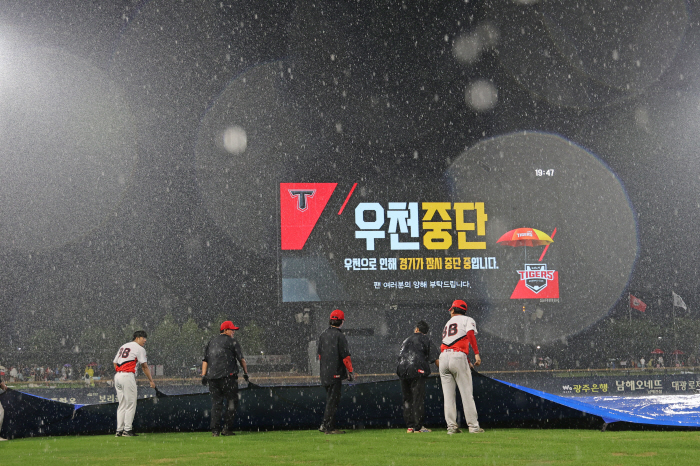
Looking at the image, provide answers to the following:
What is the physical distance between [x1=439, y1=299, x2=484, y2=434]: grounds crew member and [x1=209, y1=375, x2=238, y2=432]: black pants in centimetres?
311

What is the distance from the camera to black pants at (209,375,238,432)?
10172 millimetres

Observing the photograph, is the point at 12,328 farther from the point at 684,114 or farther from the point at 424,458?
the point at 424,458

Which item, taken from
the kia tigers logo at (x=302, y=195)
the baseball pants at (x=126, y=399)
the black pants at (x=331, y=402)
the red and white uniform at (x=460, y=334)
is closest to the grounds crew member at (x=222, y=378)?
the baseball pants at (x=126, y=399)

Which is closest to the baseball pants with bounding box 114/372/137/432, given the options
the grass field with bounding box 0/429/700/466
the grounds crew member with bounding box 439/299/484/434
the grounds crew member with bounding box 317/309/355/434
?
the grass field with bounding box 0/429/700/466

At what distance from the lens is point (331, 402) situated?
388 inches

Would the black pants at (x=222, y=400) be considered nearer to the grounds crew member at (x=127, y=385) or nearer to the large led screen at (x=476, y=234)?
the grounds crew member at (x=127, y=385)

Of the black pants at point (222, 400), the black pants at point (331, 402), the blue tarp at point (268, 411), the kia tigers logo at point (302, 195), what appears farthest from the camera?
the kia tigers logo at point (302, 195)

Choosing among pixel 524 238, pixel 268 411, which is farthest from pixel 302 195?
pixel 268 411

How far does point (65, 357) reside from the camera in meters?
24.2

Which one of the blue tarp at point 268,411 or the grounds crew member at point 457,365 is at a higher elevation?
the grounds crew member at point 457,365

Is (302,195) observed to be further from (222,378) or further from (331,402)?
(331,402)

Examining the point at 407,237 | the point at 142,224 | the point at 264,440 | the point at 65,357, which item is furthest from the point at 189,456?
the point at 142,224

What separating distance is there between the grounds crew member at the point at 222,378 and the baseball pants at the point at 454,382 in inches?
114

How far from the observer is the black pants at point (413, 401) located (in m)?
9.91
